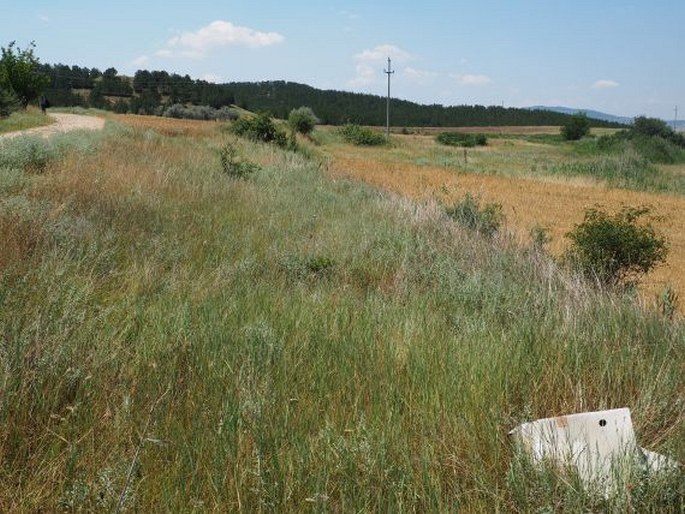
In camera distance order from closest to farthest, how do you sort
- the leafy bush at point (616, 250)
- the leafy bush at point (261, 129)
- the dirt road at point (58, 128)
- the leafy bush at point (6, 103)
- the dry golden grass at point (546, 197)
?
the leafy bush at point (616, 250) < the dry golden grass at point (546, 197) < the dirt road at point (58, 128) < the leafy bush at point (6, 103) < the leafy bush at point (261, 129)

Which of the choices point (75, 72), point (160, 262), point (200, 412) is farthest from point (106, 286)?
point (75, 72)

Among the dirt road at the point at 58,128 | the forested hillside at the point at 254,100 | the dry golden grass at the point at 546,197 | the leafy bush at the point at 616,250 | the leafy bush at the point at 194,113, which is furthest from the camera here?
the forested hillside at the point at 254,100

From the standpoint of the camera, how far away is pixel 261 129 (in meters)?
33.4

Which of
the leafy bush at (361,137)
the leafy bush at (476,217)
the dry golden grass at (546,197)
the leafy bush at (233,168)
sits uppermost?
the leafy bush at (361,137)

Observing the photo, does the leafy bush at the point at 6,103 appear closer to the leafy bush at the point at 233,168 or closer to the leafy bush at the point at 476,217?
the leafy bush at the point at 233,168

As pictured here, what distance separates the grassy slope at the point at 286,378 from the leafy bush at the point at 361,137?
207 ft

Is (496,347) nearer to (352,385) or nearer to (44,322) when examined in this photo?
(352,385)

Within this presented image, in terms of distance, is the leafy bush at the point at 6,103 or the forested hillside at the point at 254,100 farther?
the forested hillside at the point at 254,100

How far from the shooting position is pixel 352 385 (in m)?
2.99

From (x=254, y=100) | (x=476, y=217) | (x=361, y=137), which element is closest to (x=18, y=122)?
(x=476, y=217)

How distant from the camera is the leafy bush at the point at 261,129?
33050mm

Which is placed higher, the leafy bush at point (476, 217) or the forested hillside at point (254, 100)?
the forested hillside at point (254, 100)

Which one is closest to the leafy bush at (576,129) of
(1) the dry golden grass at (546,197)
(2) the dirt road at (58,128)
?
(1) the dry golden grass at (546,197)

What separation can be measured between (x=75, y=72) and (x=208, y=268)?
132m
